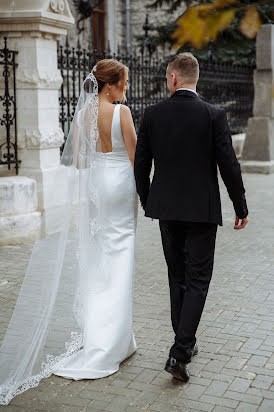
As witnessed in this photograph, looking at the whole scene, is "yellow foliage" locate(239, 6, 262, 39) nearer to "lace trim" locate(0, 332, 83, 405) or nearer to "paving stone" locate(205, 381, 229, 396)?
"paving stone" locate(205, 381, 229, 396)

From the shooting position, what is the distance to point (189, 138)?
144 inches

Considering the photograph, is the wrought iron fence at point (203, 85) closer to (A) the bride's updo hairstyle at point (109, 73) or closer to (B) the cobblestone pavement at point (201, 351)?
(B) the cobblestone pavement at point (201, 351)

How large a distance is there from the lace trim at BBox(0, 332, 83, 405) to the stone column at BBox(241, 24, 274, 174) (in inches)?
413

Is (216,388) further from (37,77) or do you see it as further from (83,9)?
(83,9)

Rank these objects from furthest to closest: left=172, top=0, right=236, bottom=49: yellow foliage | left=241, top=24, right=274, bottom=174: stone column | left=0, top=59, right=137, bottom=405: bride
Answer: left=241, top=24, right=274, bottom=174: stone column
left=0, top=59, right=137, bottom=405: bride
left=172, top=0, right=236, bottom=49: yellow foliage

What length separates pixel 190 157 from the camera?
3688mm

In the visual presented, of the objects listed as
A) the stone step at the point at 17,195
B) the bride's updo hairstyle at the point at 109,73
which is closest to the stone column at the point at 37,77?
the stone step at the point at 17,195

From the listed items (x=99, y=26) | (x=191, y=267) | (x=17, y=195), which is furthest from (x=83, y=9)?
(x=191, y=267)

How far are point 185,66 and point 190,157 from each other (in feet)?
1.76

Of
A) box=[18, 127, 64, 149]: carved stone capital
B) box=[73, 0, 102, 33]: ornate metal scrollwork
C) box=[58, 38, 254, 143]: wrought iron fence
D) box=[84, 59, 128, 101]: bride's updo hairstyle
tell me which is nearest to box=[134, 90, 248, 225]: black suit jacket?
box=[84, 59, 128, 101]: bride's updo hairstyle

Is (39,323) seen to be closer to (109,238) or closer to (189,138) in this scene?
(109,238)

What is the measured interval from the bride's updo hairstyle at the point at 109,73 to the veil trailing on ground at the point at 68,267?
0.04 meters

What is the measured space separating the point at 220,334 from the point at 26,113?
172 inches

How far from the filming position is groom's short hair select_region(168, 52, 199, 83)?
371 cm
